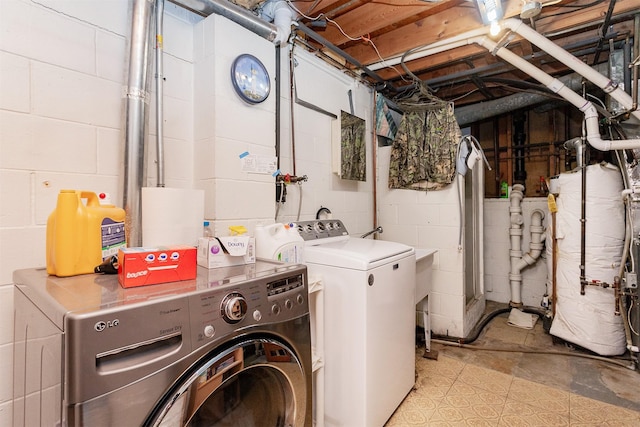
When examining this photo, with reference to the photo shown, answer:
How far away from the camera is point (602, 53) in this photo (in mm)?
2676

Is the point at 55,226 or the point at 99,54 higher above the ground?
the point at 99,54

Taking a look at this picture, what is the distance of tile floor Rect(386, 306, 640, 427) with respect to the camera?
1749 mm

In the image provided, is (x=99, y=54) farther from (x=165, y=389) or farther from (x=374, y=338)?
(x=374, y=338)

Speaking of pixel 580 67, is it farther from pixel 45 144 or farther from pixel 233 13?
pixel 45 144

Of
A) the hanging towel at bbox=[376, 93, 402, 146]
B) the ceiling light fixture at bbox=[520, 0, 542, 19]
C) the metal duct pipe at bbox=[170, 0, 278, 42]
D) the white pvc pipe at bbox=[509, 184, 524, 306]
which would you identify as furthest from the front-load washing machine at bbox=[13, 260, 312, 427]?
the white pvc pipe at bbox=[509, 184, 524, 306]

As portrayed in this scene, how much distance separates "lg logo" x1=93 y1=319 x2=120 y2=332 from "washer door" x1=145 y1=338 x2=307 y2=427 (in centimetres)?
22

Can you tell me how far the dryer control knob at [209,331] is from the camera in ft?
2.67

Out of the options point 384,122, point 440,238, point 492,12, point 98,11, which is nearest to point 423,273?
point 440,238

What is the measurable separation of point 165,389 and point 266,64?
5.58 feet

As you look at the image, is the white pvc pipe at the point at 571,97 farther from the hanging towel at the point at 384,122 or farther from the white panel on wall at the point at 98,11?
the white panel on wall at the point at 98,11

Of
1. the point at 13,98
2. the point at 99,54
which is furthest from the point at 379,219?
the point at 13,98

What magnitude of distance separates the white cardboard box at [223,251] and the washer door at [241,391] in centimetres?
36

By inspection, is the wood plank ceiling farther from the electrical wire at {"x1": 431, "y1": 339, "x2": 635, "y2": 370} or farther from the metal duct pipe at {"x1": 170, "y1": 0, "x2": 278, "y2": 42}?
the electrical wire at {"x1": 431, "y1": 339, "x2": 635, "y2": 370}

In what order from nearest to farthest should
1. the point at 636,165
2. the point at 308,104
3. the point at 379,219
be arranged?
the point at 636,165
the point at 308,104
the point at 379,219
